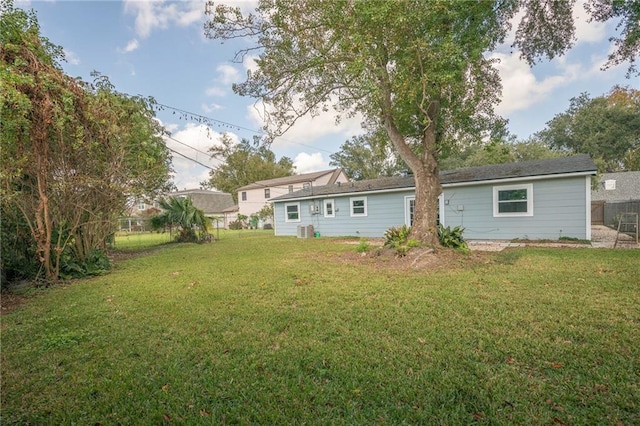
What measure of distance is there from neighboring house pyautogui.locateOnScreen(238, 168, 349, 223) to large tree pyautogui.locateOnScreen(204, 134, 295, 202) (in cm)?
626

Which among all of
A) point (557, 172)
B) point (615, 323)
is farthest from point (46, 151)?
point (557, 172)

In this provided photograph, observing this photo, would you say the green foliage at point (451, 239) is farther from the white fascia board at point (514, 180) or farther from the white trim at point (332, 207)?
the white trim at point (332, 207)

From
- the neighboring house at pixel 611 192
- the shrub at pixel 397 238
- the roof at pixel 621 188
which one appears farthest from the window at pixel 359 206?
the roof at pixel 621 188

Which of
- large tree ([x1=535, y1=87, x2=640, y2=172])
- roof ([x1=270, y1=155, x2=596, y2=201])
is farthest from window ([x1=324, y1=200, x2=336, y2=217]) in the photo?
large tree ([x1=535, y1=87, x2=640, y2=172])

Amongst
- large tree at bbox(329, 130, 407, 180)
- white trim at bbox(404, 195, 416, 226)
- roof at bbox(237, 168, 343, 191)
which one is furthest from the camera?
large tree at bbox(329, 130, 407, 180)

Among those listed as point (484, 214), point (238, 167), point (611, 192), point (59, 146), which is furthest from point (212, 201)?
point (611, 192)

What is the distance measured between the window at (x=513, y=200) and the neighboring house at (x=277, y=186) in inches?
754

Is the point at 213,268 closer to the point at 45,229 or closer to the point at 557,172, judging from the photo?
the point at 45,229

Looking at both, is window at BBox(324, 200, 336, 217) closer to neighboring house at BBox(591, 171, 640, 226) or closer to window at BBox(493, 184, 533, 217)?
window at BBox(493, 184, 533, 217)

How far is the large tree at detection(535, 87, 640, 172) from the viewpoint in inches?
972

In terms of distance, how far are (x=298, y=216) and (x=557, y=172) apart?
11.7 m

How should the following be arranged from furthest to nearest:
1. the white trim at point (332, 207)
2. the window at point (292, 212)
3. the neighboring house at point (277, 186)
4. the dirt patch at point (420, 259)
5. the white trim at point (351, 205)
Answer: the neighboring house at point (277, 186) < the window at point (292, 212) < the white trim at point (332, 207) < the white trim at point (351, 205) < the dirt patch at point (420, 259)

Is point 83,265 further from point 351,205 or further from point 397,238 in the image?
point 351,205

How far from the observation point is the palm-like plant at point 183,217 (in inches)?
568
